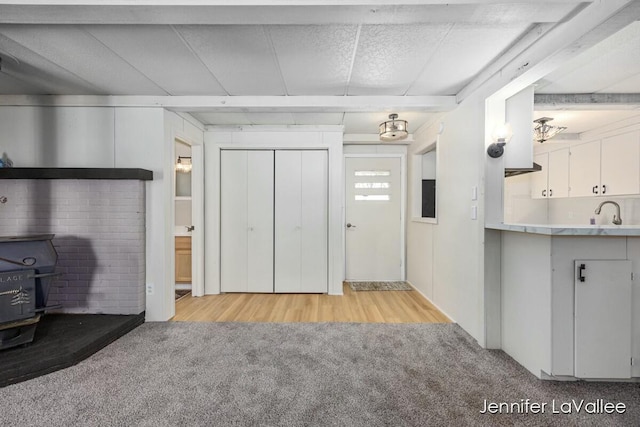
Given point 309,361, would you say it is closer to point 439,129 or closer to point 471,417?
Result: point 471,417

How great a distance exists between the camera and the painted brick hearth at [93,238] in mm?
2562

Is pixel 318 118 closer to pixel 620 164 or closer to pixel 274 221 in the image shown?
pixel 274 221

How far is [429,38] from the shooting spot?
67.7 inches

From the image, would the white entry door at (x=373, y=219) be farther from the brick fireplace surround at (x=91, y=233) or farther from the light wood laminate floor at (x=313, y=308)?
the brick fireplace surround at (x=91, y=233)

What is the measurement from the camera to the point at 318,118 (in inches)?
130

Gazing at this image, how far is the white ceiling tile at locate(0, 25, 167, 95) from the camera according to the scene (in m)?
1.67

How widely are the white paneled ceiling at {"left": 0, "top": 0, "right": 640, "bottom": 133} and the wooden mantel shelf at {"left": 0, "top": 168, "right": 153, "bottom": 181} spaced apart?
77 cm

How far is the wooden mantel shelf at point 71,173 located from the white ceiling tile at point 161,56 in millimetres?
888

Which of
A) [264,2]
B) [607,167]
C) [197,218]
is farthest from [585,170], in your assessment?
[197,218]

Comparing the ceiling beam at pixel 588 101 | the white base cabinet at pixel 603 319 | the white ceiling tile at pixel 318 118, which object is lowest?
the white base cabinet at pixel 603 319

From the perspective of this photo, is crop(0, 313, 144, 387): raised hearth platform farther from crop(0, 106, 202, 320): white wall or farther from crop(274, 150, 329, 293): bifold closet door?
crop(274, 150, 329, 293): bifold closet door

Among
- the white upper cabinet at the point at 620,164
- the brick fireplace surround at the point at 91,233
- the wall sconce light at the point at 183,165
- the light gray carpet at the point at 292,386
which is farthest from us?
the wall sconce light at the point at 183,165

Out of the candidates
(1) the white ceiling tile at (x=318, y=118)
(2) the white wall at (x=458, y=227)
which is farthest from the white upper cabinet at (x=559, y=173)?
(1) the white ceiling tile at (x=318, y=118)

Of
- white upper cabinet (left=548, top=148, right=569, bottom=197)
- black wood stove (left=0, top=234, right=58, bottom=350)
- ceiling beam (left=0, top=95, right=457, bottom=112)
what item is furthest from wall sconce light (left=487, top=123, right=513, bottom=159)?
black wood stove (left=0, top=234, right=58, bottom=350)
